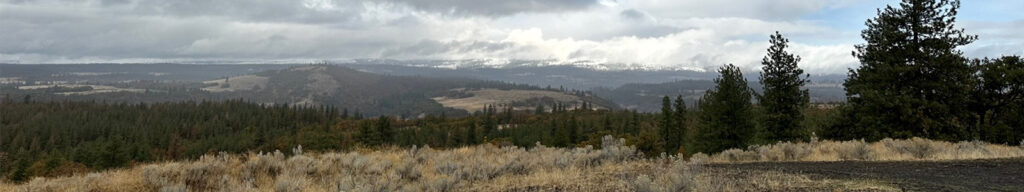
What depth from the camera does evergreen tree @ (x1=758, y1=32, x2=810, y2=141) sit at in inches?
1506

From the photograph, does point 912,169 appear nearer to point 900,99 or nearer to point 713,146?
point 900,99

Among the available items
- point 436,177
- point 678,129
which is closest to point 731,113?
point 436,177

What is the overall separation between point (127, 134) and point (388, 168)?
223621 mm

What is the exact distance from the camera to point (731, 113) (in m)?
42.7

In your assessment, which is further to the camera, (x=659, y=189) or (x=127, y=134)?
(x=127, y=134)

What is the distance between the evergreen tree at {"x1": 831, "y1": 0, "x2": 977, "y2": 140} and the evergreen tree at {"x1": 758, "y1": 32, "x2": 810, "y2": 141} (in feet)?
16.7

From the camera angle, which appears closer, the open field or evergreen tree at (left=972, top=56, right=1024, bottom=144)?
the open field

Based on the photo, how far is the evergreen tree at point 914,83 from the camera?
98.4ft

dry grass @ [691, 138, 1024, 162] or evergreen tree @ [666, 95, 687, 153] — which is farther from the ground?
dry grass @ [691, 138, 1024, 162]

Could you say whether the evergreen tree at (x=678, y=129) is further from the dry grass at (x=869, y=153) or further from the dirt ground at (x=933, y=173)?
the dirt ground at (x=933, y=173)

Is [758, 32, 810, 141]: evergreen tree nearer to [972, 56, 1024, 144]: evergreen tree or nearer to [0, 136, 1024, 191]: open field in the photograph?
[972, 56, 1024, 144]: evergreen tree

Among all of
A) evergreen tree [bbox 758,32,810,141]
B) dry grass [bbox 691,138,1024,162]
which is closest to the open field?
dry grass [bbox 691,138,1024,162]

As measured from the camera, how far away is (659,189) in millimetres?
8172

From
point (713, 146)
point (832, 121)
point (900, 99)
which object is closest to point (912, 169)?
point (900, 99)
